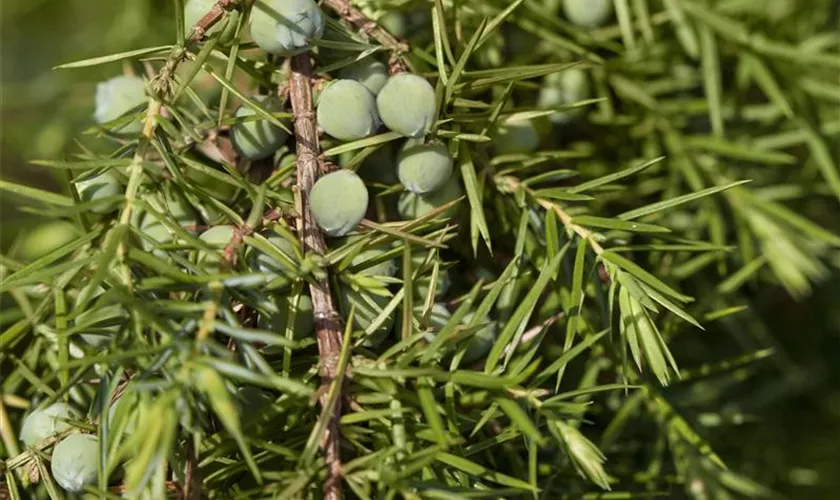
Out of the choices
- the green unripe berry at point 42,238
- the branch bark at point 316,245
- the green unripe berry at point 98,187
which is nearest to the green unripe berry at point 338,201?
the branch bark at point 316,245

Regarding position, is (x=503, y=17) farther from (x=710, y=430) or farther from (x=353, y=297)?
(x=710, y=430)

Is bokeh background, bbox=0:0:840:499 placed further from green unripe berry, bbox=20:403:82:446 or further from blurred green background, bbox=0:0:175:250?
green unripe berry, bbox=20:403:82:446

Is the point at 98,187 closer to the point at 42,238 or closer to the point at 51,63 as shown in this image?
the point at 42,238

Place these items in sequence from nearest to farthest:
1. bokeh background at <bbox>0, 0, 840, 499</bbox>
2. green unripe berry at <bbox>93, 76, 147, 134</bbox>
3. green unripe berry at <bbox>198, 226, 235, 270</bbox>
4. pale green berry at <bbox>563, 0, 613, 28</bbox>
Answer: green unripe berry at <bbox>198, 226, 235, 270</bbox> < green unripe berry at <bbox>93, 76, 147, 134</bbox> < pale green berry at <bbox>563, 0, 613, 28</bbox> < bokeh background at <bbox>0, 0, 840, 499</bbox>

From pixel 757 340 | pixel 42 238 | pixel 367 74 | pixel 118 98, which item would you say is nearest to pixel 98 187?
pixel 118 98

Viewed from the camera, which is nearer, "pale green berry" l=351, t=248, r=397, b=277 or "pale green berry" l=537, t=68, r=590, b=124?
"pale green berry" l=351, t=248, r=397, b=277

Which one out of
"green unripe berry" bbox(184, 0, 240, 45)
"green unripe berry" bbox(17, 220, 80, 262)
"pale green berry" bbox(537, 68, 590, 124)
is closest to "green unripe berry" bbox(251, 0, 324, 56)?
"green unripe berry" bbox(184, 0, 240, 45)
